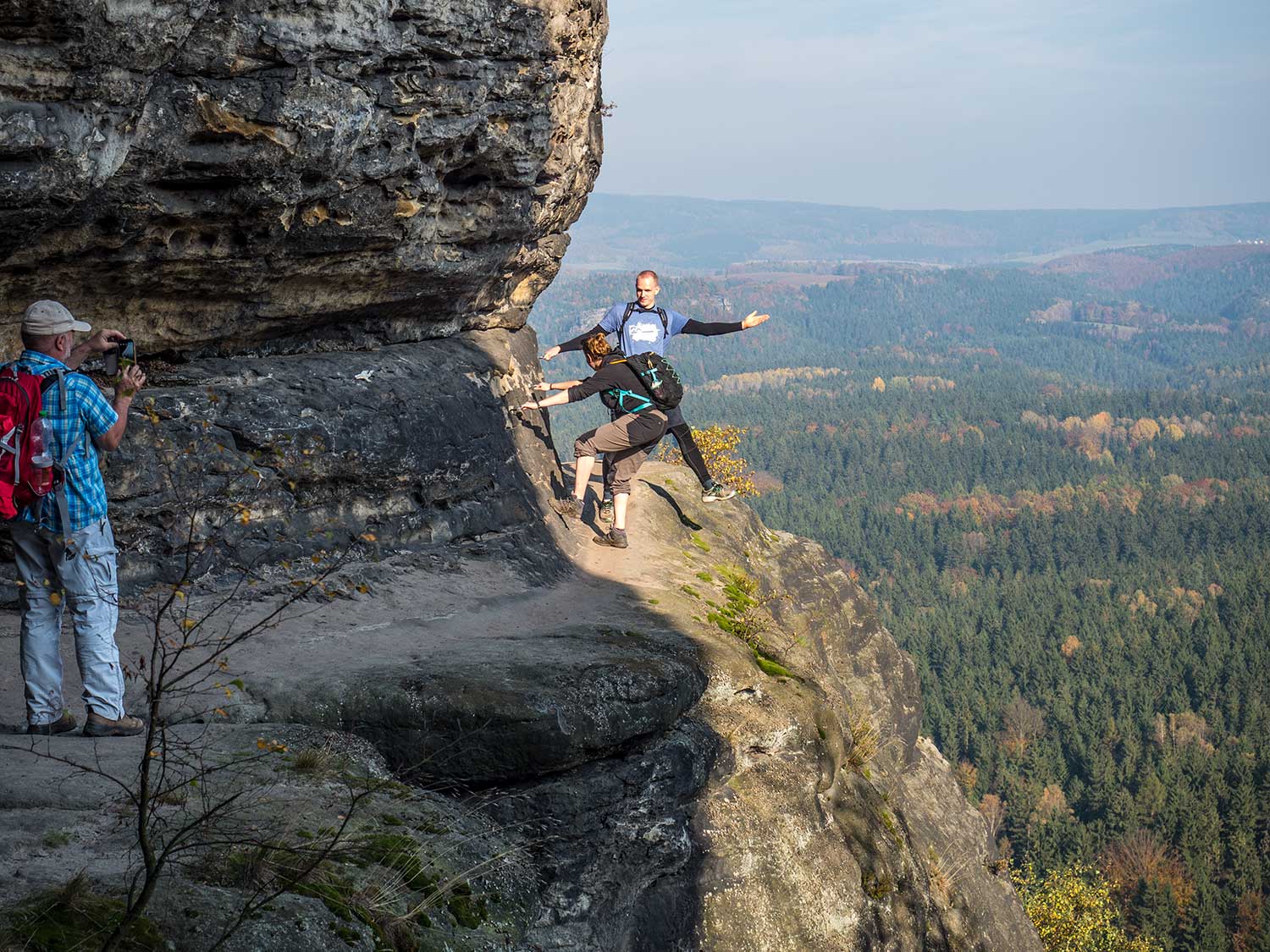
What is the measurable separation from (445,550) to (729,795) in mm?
4691

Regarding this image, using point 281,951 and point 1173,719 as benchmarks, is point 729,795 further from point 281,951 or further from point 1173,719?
point 1173,719

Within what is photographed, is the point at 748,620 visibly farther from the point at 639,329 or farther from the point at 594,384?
the point at 639,329

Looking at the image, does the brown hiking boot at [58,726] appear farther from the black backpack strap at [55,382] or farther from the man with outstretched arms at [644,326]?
the man with outstretched arms at [644,326]

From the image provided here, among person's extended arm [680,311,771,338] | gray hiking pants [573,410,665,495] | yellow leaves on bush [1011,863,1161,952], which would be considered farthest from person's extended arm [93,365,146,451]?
yellow leaves on bush [1011,863,1161,952]

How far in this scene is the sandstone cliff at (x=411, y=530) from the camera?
793 cm

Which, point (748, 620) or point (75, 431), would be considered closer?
point (75, 431)

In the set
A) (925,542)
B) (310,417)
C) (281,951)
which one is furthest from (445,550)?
(925,542)

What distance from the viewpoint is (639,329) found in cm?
1427

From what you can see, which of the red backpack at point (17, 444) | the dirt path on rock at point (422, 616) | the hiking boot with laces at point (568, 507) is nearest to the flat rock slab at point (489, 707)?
the dirt path on rock at point (422, 616)

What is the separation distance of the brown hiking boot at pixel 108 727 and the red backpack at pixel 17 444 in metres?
1.44

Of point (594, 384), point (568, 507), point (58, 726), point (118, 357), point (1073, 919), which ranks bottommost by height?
point (1073, 919)

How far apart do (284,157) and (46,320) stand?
14.7 ft

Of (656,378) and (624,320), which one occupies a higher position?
(624,320)

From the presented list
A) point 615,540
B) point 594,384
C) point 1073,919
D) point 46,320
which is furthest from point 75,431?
point 1073,919
